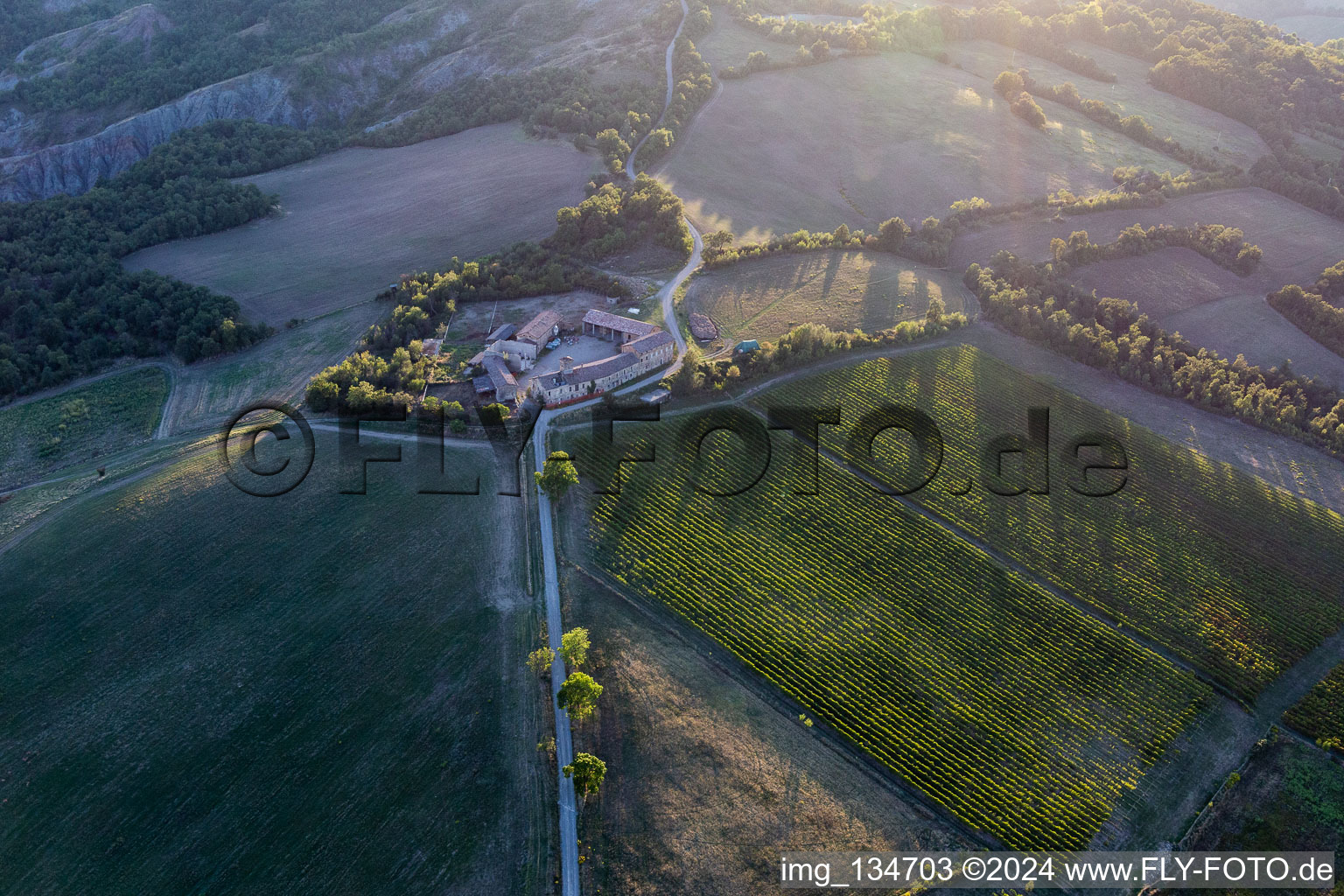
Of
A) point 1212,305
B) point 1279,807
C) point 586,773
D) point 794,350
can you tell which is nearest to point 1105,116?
point 1212,305

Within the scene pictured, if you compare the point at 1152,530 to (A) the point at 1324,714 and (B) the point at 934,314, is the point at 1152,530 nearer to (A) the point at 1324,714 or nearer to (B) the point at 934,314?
(A) the point at 1324,714

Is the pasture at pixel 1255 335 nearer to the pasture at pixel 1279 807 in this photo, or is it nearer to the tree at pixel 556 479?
the pasture at pixel 1279 807

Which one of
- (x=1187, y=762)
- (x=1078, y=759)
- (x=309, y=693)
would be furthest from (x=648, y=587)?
(x=1187, y=762)

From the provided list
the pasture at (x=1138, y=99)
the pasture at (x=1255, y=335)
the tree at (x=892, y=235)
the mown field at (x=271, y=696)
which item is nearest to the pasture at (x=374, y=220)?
the mown field at (x=271, y=696)

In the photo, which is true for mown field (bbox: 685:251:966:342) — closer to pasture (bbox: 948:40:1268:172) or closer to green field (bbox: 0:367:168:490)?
pasture (bbox: 948:40:1268:172)

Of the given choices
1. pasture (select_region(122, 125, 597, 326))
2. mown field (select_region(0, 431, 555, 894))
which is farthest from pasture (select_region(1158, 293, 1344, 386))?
pasture (select_region(122, 125, 597, 326))

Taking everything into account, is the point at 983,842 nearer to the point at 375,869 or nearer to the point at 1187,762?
the point at 1187,762

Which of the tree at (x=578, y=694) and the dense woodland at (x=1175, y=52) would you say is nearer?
the tree at (x=578, y=694)
